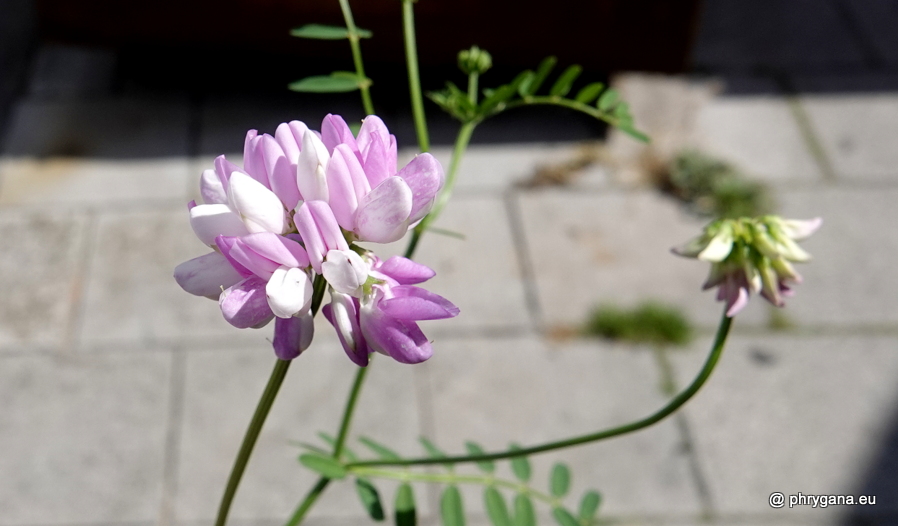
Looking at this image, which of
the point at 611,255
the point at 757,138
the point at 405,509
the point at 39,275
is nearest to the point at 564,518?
the point at 405,509

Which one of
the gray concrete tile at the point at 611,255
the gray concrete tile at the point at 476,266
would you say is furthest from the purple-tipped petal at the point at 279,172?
the gray concrete tile at the point at 611,255

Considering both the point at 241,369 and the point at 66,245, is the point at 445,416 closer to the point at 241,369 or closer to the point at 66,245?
the point at 241,369

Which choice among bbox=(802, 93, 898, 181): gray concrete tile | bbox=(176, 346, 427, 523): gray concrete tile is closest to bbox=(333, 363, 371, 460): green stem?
bbox=(176, 346, 427, 523): gray concrete tile

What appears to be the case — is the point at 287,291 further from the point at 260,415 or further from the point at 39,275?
the point at 39,275

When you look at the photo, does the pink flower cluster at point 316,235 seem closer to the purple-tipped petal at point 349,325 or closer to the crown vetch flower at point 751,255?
the purple-tipped petal at point 349,325

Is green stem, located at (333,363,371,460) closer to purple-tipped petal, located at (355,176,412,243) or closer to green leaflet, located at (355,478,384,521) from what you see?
green leaflet, located at (355,478,384,521)
